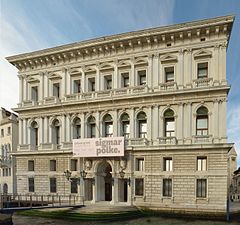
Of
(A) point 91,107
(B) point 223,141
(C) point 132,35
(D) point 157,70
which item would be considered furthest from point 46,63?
(B) point 223,141

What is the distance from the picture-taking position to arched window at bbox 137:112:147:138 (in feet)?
70.8

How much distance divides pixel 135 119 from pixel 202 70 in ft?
23.3

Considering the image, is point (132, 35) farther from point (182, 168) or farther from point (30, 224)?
point (30, 224)

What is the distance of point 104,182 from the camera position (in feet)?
75.1

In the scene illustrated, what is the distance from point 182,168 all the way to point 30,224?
472 inches

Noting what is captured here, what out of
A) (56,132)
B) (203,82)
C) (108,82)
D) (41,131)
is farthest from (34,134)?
(203,82)

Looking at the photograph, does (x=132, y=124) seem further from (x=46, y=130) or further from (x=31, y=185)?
(x=31, y=185)

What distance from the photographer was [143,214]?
18750 millimetres

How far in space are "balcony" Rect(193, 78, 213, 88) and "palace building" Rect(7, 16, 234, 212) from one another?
0.08 metres

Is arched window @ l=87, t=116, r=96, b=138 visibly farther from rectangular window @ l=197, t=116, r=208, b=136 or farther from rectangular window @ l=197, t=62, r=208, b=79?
rectangular window @ l=197, t=62, r=208, b=79

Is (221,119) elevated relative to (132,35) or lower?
lower

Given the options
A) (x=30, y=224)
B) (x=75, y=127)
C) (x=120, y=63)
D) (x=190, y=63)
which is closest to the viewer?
(x=30, y=224)

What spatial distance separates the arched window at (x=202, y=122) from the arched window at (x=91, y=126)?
949 centimetres

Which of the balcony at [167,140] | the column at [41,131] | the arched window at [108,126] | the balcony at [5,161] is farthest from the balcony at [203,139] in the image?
the balcony at [5,161]
